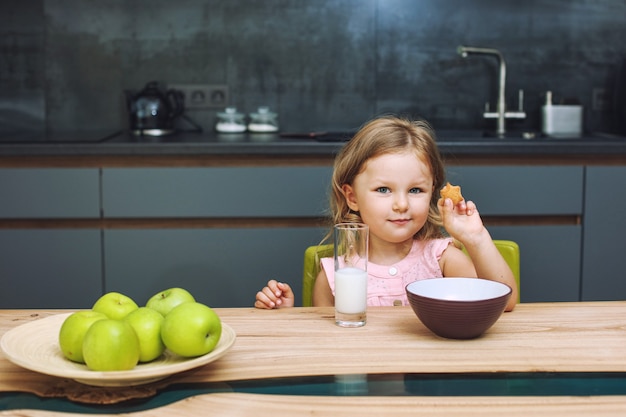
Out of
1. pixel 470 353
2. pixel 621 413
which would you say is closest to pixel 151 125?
pixel 470 353

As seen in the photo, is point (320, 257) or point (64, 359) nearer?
point (64, 359)

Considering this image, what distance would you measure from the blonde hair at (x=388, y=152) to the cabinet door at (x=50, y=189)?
3.45 ft

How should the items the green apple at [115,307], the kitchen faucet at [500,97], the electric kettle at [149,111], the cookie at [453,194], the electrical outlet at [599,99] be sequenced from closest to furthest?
the green apple at [115,307]
the cookie at [453,194]
the electric kettle at [149,111]
the kitchen faucet at [500,97]
the electrical outlet at [599,99]

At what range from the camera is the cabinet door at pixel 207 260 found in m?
2.60

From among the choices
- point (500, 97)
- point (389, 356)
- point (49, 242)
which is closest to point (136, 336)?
point (389, 356)

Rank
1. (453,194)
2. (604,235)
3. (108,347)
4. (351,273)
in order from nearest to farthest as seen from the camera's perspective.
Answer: (108,347) < (351,273) < (453,194) < (604,235)

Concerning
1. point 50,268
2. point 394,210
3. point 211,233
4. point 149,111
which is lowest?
point 50,268

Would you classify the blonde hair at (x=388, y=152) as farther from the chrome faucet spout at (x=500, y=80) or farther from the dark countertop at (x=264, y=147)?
the chrome faucet spout at (x=500, y=80)

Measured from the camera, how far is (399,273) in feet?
5.42

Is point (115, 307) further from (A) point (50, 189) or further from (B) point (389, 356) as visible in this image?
(A) point (50, 189)

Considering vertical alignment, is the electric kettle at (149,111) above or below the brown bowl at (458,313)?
above

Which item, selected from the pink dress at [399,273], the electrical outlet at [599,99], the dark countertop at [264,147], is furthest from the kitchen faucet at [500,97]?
the pink dress at [399,273]

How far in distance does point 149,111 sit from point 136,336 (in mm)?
2016

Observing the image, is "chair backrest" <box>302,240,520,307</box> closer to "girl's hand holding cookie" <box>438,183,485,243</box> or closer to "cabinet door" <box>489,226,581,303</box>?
"girl's hand holding cookie" <box>438,183,485,243</box>
